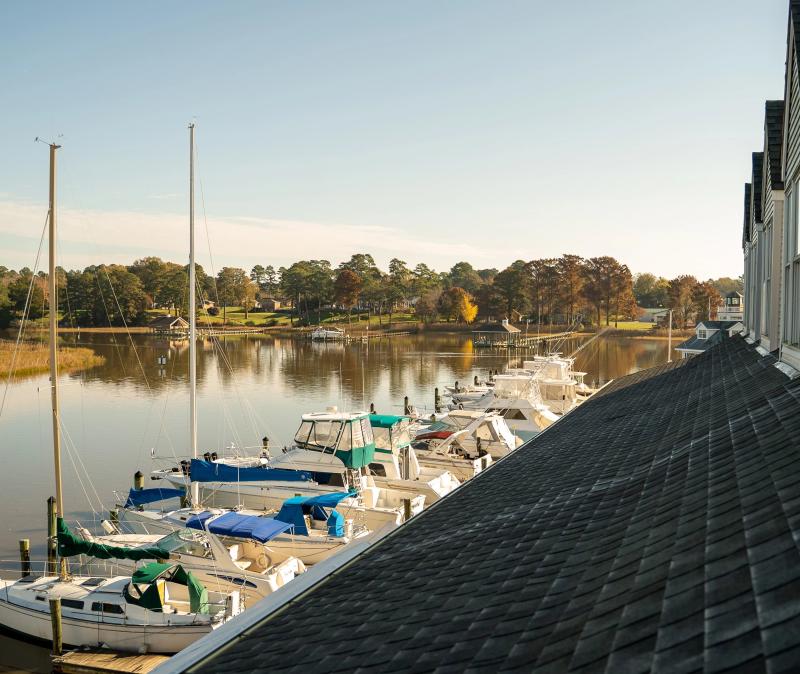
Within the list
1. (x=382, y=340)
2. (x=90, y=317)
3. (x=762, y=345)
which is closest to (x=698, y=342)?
(x=762, y=345)

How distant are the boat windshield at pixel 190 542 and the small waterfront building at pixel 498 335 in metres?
78.3

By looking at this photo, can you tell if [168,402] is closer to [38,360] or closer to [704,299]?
[38,360]

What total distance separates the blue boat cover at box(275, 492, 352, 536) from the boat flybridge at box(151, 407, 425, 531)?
1384 millimetres

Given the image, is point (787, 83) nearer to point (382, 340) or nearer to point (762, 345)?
point (762, 345)

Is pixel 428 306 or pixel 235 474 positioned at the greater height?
pixel 428 306

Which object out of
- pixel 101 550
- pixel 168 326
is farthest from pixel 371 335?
pixel 101 550

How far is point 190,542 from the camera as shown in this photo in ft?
49.0

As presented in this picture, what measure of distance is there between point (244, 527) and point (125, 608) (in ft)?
8.63

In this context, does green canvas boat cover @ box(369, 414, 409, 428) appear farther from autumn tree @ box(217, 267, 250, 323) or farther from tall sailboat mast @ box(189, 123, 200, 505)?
autumn tree @ box(217, 267, 250, 323)

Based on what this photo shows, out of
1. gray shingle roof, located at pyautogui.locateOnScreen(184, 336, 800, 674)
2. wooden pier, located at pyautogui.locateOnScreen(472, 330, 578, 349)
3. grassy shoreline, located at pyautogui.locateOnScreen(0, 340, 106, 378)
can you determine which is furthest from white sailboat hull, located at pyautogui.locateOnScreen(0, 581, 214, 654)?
wooden pier, located at pyautogui.locateOnScreen(472, 330, 578, 349)

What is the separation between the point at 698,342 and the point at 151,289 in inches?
3627

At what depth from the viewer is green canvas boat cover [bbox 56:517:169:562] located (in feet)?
45.1

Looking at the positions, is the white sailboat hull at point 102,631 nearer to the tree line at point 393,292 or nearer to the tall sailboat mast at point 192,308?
the tall sailboat mast at point 192,308

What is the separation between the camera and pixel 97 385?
1868 inches
